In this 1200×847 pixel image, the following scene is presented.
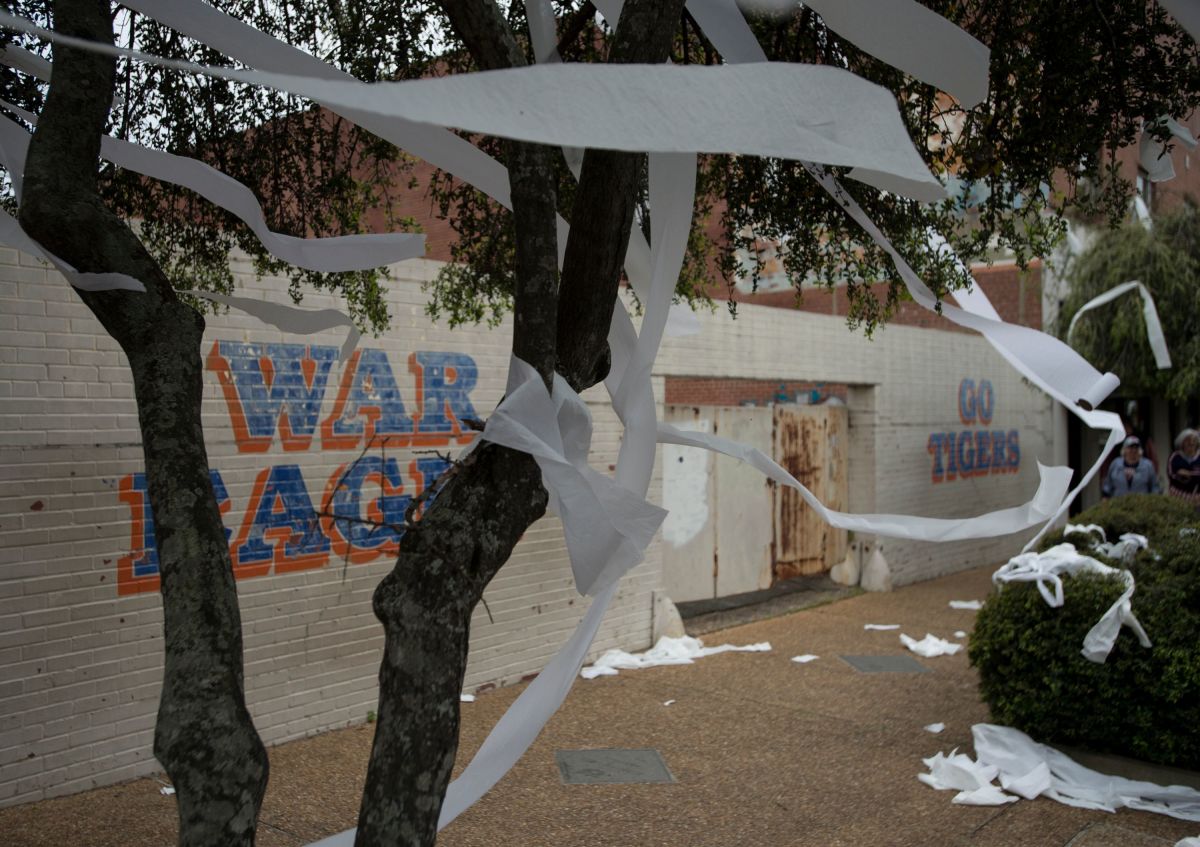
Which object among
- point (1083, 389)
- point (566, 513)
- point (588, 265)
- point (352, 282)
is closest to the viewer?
point (566, 513)

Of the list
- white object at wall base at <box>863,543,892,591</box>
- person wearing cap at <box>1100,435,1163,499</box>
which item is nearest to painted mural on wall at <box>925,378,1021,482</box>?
white object at wall base at <box>863,543,892,591</box>

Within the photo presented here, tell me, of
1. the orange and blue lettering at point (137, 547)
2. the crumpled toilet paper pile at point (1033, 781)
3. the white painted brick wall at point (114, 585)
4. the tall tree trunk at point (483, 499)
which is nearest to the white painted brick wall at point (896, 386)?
the white painted brick wall at point (114, 585)

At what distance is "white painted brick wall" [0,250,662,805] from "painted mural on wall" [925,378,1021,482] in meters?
9.40

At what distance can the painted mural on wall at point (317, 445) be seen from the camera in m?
6.16

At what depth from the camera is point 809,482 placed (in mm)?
12391

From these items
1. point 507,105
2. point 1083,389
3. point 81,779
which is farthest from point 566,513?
point 81,779

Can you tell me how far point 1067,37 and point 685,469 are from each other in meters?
6.10

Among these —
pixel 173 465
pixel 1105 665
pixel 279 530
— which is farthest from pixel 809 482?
pixel 173 465

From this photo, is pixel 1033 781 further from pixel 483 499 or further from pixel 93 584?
pixel 93 584

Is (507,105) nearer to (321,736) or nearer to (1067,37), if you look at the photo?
(1067,37)

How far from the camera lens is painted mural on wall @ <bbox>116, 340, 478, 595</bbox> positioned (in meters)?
6.16

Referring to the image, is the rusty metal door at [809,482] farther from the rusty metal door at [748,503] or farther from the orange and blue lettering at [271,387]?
the orange and blue lettering at [271,387]

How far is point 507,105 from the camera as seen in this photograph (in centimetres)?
170

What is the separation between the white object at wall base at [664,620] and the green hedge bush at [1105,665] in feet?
10.7
